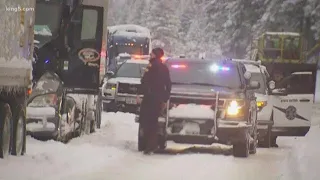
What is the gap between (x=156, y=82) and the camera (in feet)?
44.9

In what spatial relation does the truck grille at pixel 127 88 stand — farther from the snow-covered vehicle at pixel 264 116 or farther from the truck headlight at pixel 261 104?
the truck headlight at pixel 261 104

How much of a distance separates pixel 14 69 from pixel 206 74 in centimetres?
508

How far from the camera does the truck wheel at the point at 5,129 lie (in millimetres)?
10961

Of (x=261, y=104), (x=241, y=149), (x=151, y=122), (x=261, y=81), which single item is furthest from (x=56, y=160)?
(x=261, y=81)

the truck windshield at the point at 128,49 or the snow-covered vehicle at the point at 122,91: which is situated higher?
the truck windshield at the point at 128,49

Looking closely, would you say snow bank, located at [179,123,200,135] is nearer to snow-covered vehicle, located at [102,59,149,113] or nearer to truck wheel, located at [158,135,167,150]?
truck wheel, located at [158,135,167,150]

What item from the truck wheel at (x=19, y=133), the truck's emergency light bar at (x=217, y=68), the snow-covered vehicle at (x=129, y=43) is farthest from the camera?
the snow-covered vehicle at (x=129, y=43)

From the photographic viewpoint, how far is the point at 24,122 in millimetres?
12047

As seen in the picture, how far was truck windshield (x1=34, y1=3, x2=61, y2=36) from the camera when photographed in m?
15.5

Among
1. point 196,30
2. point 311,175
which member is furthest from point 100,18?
point 196,30

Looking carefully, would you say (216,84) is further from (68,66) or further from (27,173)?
(27,173)

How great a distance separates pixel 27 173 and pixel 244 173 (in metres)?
3.40

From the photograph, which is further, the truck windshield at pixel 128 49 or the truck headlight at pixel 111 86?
the truck windshield at pixel 128 49

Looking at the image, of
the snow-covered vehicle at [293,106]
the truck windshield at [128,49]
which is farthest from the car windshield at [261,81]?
the truck windshield at [128,49]
